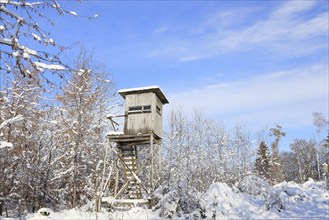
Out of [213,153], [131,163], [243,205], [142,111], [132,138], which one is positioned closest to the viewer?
[243,205]

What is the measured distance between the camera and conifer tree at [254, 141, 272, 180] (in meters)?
33.3

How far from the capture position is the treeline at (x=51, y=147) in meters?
15.2

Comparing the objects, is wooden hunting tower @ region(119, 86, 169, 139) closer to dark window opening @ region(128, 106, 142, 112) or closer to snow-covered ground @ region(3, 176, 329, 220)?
dark window opening @ region(128, 106, 142, 112)

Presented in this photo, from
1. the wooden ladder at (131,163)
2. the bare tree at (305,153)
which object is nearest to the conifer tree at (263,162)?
the bare tree at (305,153)

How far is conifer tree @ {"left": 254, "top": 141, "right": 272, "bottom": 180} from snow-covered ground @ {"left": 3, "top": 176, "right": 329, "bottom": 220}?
21431 millimetres

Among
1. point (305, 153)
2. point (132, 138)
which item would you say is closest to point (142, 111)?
point (132, 138)

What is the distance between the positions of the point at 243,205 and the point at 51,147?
10.9m

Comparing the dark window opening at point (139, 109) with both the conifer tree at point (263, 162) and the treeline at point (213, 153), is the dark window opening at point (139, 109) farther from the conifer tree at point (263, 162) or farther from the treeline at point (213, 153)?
the conifer tree at point (263, 162)

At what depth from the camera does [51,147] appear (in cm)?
1638

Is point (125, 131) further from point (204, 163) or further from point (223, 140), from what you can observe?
point (223, 140)

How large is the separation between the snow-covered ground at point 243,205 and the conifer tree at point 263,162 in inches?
844

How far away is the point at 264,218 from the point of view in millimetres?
8844

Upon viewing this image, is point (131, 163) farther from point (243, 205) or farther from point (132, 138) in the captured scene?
point (243, 205)

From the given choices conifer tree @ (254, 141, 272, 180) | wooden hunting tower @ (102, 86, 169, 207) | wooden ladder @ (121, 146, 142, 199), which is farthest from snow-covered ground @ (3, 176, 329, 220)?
conifer tree @ (254, 141, 272, 180)
